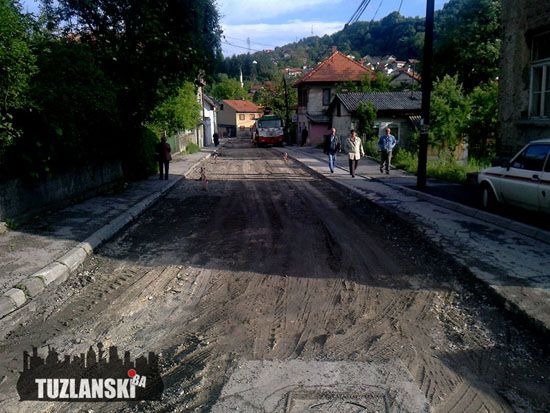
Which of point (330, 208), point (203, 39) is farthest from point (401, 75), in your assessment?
point (330, 208)

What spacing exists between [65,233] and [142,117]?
8689mm

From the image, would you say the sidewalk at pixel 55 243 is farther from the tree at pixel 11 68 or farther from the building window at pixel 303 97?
the building window at pixel 303 97

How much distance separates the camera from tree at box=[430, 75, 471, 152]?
21.9m

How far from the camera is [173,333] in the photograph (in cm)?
461

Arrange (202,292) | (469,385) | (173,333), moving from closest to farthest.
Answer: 1. (469,385)
2. (173,333)
3. (202,292)

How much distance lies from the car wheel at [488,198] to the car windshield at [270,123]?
43551 millimetres

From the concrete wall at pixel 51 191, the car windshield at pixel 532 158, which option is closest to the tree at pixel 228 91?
the concrete wall at pixel 51 191

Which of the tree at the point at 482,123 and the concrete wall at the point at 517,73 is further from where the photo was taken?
the tree at the point at 482,123

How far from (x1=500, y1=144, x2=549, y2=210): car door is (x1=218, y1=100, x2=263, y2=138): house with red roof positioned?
309 ft

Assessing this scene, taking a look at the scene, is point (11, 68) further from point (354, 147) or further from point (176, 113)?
point (176, 113)

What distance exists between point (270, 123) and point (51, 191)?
144 ft

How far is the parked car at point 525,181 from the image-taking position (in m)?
8.30

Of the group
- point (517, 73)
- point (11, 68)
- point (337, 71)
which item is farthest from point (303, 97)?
point (11, 68)

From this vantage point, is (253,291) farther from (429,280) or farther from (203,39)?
(203,39)
